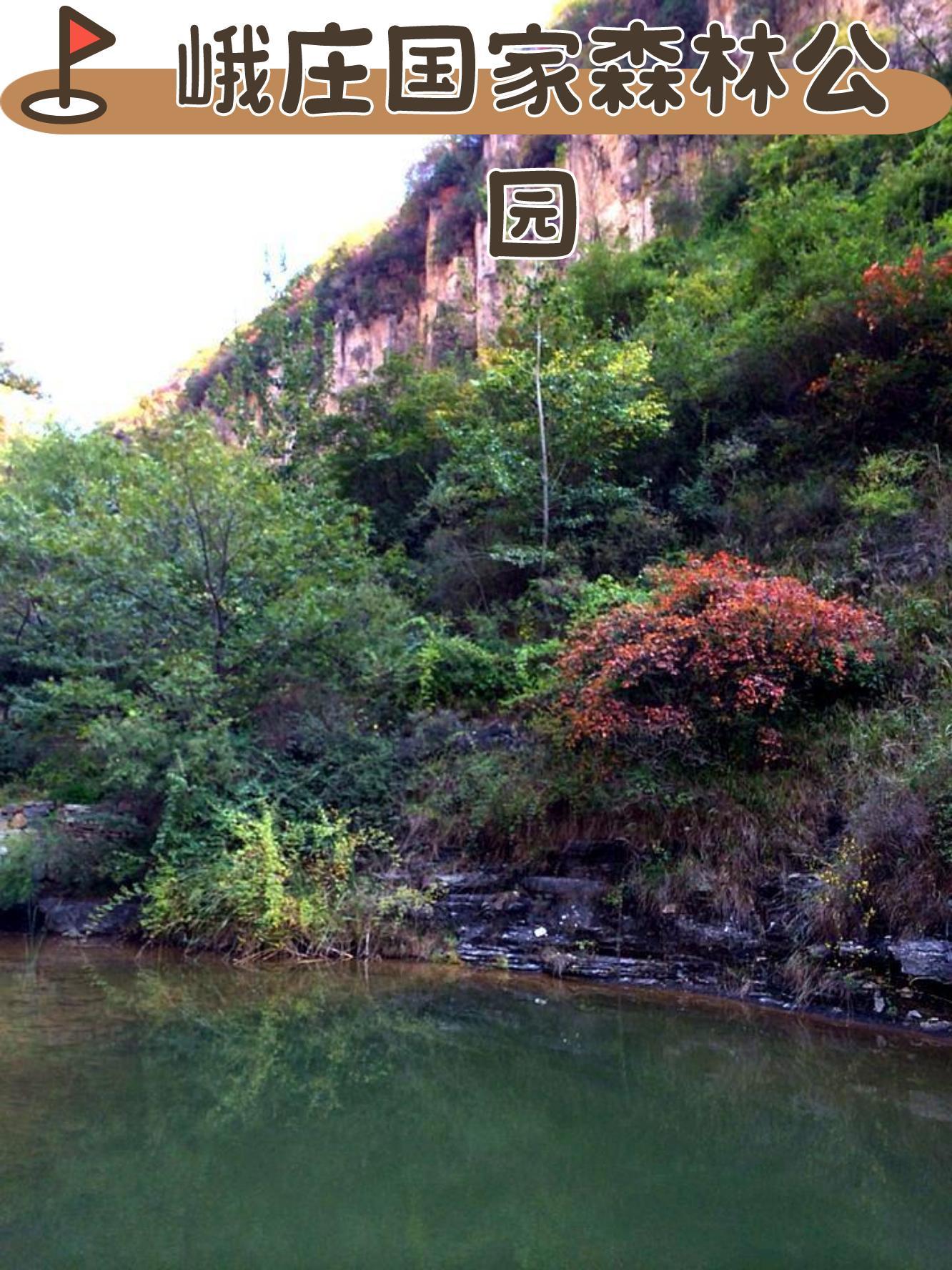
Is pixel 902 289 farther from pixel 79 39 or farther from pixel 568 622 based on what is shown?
pixel 79 39

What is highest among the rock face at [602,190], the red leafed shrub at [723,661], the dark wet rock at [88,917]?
the rock face at [602,190]

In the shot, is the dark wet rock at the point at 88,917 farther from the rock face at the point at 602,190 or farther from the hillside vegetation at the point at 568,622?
the rock face at the point at 602,190

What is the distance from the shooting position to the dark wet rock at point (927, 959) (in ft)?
22.2

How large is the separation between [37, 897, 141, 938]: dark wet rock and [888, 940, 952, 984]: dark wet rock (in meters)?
6.83

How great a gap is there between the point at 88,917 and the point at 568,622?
5.93 m

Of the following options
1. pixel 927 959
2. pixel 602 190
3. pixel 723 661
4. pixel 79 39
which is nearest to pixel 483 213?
pixel 602 190

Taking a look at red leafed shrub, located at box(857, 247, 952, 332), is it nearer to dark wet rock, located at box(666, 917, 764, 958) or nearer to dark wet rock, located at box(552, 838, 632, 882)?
dark wet rock, located at box(552, 838, 632, 882)

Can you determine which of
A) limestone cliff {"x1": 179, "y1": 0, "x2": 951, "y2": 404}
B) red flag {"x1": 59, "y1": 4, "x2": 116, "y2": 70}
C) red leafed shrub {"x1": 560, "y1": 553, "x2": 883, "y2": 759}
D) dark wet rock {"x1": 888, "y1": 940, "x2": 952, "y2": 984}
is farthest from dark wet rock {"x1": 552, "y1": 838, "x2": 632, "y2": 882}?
limestone cliff {"x1": 179, "y1": 0, "x2": 951, "y2": 404}

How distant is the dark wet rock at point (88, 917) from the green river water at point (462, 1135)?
2441 mm

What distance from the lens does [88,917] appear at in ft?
33.2

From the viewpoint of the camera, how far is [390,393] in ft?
58.1

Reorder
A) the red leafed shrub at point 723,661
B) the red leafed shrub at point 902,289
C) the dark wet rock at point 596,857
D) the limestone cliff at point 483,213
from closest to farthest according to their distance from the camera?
the red leafed shrub at point 723,661
the dark wet rock at point 596,857
the red leafed shrub at point 902,289
the limestone cliff at point 483,213

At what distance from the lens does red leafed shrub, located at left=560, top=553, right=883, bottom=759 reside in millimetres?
8336

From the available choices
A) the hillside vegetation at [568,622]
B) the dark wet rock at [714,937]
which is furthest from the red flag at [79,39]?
the dark wet rock at [714,937]
